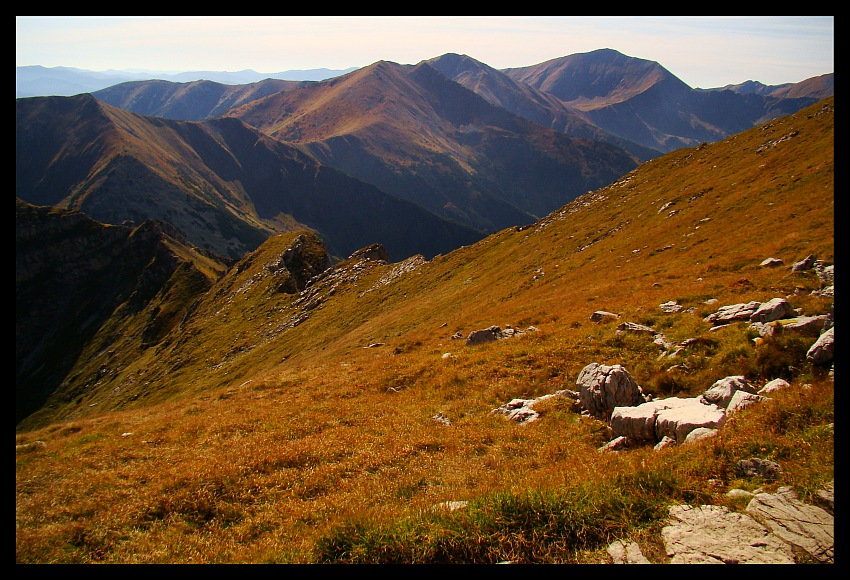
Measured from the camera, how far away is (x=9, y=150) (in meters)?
6.73

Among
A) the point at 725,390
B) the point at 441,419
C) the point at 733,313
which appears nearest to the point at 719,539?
the point at 725,390

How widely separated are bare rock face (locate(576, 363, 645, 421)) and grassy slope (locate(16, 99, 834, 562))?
0.79 meters

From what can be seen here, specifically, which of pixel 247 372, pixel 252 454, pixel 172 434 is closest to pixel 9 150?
pixel 252 454

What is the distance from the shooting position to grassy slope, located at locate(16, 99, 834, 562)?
7227 millimetres

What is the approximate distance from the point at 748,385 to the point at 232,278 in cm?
11812

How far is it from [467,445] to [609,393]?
4.64 meters

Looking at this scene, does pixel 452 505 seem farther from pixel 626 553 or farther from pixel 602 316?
pixel 602 316

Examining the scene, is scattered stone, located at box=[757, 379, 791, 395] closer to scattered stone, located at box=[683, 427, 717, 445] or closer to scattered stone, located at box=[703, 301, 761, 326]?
scattered stone, located at box=[683, 427, 717, 445]

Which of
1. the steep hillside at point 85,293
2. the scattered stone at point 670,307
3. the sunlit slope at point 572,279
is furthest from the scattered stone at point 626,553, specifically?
the steep hillside at point 85,293

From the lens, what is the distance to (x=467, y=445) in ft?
41.8

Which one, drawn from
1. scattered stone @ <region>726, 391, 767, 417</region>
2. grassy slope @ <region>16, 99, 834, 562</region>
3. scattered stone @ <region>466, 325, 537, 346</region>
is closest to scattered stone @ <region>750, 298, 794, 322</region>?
grassy slope @ <region>16, 99, 834, 562</region>

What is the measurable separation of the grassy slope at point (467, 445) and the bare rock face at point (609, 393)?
79 centimetres
